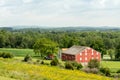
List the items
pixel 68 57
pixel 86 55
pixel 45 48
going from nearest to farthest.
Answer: pixel 86 55
pixel 68 57
pixel 45 48

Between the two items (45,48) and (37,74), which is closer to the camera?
(37,74)

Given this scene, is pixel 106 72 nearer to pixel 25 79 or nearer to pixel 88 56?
pixel 25 79

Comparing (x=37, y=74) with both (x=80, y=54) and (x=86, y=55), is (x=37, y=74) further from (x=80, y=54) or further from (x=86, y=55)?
(x=86, y=55)

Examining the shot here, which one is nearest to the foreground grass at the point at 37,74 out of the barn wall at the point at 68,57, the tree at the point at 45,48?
the barn wall at the point at 68,57

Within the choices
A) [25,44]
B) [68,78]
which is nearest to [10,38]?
[25,44]

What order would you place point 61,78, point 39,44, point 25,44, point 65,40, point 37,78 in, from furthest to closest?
point 25,44, point 65,40, point 39,44, point 61,78, point 37,78

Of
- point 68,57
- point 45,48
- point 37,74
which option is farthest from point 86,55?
point 37,74

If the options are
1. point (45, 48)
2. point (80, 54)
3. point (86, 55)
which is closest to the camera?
point (80, 54)

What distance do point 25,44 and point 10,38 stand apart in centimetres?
852

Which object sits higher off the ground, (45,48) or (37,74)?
(37,74)

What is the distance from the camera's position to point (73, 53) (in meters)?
92.1

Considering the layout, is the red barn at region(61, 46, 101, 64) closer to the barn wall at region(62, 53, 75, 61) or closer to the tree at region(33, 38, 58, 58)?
the barn wall at region(62, 53, 75, 61)

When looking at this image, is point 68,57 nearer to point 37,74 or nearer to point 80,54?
point 80,54

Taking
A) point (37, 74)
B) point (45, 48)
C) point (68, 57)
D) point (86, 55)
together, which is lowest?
point (68, 57)
